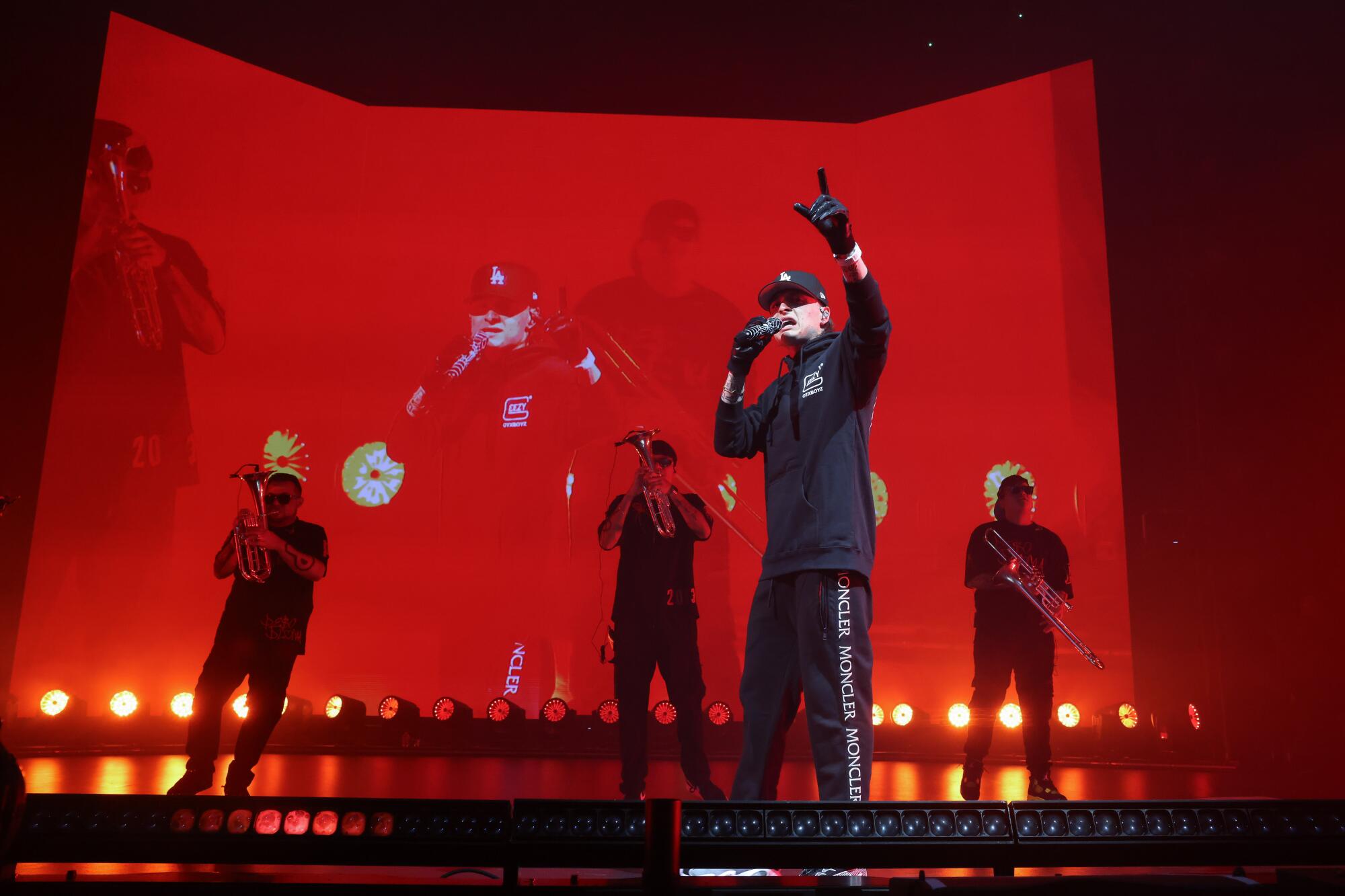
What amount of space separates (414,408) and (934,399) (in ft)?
12.8

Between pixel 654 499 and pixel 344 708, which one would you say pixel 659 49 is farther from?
pixel 344 708

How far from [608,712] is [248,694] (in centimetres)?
256

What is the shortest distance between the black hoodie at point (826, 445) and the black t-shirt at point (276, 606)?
272 cm

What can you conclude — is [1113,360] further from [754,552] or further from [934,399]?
[754,552]

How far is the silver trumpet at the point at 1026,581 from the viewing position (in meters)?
5.03

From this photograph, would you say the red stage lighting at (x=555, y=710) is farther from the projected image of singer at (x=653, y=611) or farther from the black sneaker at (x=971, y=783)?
the black sneaker at (x=971, y=783)

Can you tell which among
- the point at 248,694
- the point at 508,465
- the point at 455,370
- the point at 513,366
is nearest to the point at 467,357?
the point at 455,370

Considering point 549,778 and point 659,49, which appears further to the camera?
point 659,49

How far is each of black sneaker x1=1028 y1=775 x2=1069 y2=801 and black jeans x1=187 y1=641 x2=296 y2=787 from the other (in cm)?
383

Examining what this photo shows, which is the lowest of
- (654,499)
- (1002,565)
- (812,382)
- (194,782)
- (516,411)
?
(194,782)

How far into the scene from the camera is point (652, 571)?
4.92m

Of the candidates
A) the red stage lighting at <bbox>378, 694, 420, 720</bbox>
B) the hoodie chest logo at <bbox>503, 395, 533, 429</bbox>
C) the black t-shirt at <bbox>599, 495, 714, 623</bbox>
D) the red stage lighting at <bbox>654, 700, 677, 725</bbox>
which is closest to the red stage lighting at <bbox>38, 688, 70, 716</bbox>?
the red stage lighting at <bbox>378, 694, 420, 720</bbox>

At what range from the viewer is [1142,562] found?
6.69 meters

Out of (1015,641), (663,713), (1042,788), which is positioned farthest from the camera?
(663,713)
